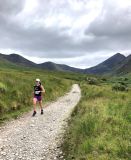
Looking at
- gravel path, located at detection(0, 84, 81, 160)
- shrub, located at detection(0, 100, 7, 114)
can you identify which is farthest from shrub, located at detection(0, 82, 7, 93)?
gravel path, located at detection(0, 84, 81, 160)

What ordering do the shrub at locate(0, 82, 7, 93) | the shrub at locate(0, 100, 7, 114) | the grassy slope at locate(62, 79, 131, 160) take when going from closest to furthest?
the grassy slope at locate(62, 79, 131, 160) → the shrub at locate(0, 100, 7, 114) → the shrub at locate(0, 82, 7, 93)

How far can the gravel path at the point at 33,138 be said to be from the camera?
45.3ft

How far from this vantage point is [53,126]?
66.2ft

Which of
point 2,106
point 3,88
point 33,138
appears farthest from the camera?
point 3,88

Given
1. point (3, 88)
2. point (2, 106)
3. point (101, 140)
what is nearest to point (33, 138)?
point (101, 140)

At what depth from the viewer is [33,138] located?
16703 mm

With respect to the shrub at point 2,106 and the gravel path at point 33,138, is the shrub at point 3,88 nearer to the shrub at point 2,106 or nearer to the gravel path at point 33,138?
the shrub at point 2,106

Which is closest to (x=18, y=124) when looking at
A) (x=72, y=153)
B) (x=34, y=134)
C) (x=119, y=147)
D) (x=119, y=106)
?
(x=34, y=134)

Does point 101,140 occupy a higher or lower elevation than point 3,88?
lower

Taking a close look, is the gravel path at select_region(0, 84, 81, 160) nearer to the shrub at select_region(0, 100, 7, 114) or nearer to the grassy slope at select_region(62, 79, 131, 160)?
the grassy slope at select_region(62, 79, 131, 160)

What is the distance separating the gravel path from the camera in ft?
45.3

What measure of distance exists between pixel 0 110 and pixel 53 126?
267 inches

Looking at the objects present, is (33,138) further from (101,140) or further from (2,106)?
(2,106)

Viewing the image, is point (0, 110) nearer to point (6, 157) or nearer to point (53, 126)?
point (53, 126)
